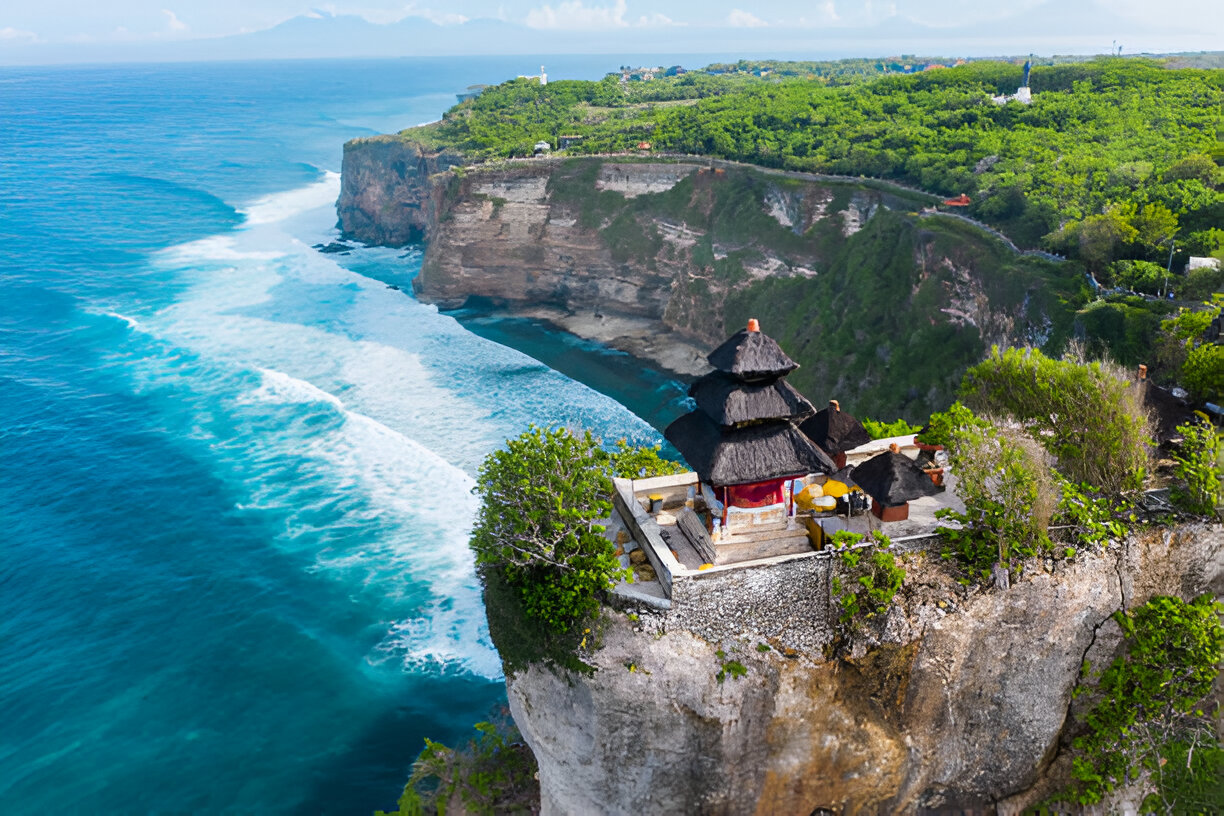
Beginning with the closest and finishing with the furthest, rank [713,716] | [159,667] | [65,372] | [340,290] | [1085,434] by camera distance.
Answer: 1. [713,716]
2. [1085,434]
3. [159,667]
4. [65,372]
5. [340,290]

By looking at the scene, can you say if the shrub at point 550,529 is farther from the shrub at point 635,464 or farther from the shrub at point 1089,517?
the shrub at point 1089,517

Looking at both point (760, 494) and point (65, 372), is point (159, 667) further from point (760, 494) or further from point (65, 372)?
point (65, 372)

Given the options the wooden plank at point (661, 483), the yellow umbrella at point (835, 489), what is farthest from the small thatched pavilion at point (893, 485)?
the wooden plank at point (661, 483)

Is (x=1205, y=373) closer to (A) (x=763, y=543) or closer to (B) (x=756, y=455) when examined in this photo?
(A) (x=763, y=543)

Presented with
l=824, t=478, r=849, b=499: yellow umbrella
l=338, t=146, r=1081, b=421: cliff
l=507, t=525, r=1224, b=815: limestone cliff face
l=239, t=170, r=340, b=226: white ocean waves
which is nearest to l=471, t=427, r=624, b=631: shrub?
l=507, t=525, r=1224, b=815: limestone cliff face

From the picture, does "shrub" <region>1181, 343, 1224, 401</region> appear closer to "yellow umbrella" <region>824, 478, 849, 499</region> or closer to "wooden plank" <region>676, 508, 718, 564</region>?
"yellow umbrella" <region>824, 478, 849, 499</region>

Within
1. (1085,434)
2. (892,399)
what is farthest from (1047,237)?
(1085,434)
